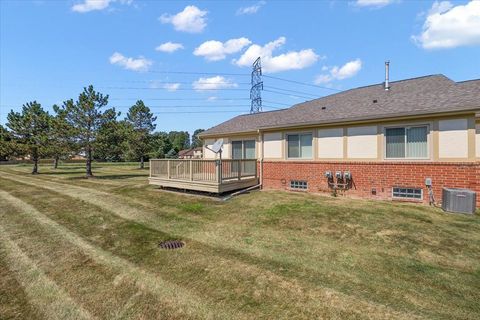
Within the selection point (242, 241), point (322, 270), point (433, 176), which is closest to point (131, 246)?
point (242, 241)

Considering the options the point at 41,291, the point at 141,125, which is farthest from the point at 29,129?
the point at 41,291

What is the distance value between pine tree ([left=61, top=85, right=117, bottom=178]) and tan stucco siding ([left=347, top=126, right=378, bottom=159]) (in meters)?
19.4

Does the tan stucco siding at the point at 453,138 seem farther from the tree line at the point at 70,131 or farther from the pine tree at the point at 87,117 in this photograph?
the pine tree at the point at 87,117

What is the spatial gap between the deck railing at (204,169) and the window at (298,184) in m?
2.05

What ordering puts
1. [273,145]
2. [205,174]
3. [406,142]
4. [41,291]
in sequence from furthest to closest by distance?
[273,145] < [205,174] < [406,142] < [41,291]

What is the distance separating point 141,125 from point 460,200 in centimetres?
4098

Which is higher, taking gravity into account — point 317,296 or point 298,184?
point 298,184

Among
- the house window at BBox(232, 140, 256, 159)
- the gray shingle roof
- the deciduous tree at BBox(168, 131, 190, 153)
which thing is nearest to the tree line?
the house window at BBox(232, 140, 256, 159)

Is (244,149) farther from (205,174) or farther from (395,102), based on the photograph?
(395,102)

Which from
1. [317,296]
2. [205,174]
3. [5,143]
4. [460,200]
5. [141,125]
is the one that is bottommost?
[317,296]

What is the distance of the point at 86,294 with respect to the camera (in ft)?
13.7

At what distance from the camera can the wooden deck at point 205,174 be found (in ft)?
38.1

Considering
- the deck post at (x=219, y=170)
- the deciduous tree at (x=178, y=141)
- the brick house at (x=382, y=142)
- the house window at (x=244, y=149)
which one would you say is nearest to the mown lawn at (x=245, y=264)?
the brick house at (x=382, y=142)

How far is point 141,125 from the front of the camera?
41844 mm
